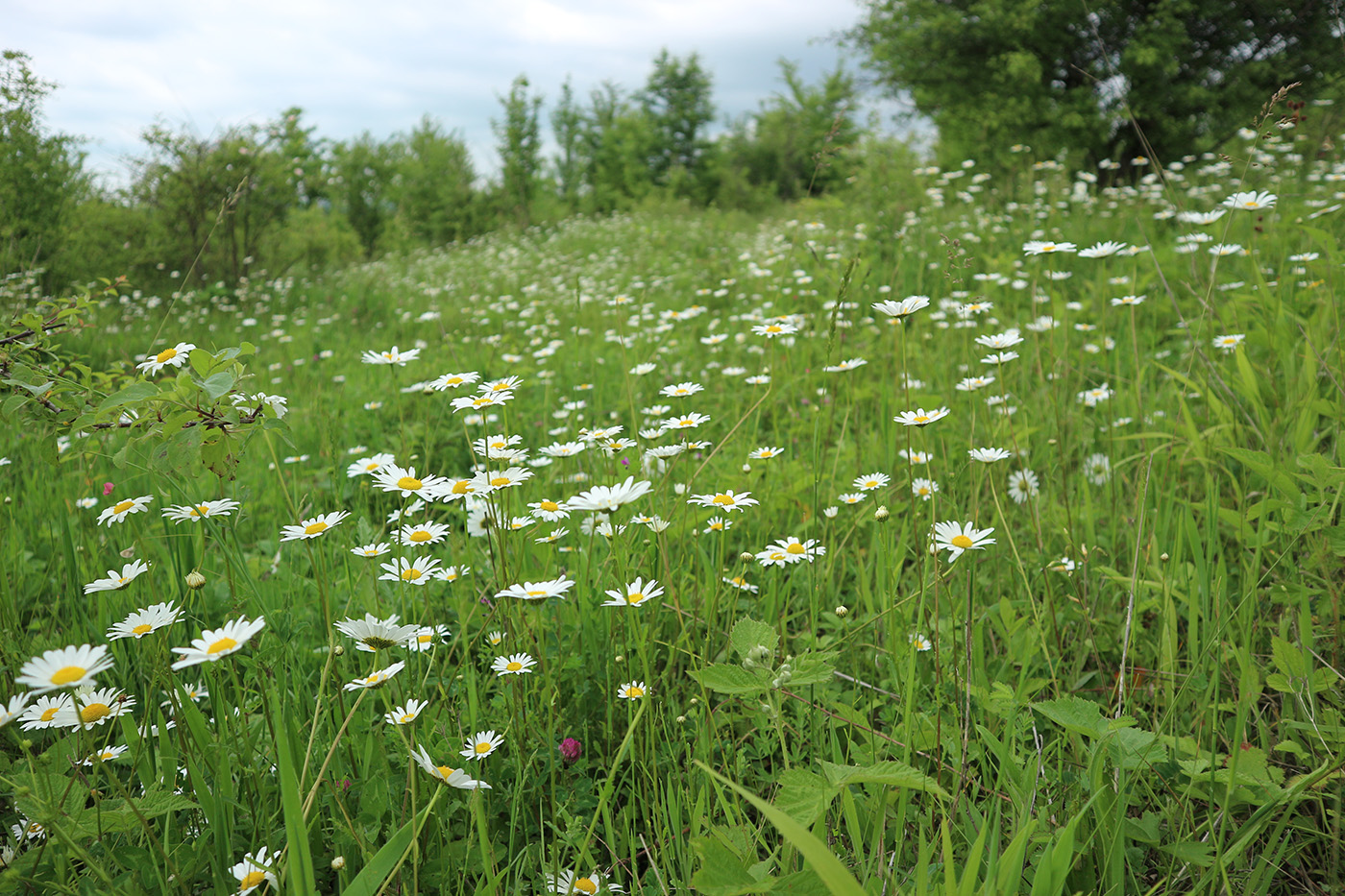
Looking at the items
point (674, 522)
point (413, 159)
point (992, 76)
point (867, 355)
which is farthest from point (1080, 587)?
point (413, 159)

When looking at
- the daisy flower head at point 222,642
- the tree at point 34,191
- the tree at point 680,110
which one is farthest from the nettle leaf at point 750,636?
the tree at point 680,110

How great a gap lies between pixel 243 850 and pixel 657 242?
852 cm

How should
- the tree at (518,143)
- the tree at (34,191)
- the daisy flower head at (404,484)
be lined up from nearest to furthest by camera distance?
the daisy flower head at (404,484) < the tree at (34,191) < the tree at (518,143)

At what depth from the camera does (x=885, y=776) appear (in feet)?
2.80

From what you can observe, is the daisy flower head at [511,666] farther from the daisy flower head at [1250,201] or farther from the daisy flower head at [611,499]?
the daisy flower head at [1250,201]

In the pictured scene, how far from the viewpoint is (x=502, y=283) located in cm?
762

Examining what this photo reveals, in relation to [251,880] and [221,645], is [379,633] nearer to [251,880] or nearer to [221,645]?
[221,645]

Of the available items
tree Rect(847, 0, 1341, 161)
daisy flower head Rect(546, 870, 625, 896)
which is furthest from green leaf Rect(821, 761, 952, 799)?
tree Rect(847, 0, 1341, 161)

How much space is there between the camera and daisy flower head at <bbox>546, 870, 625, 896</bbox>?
0.98m

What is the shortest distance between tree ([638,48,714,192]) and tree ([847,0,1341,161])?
1567 cm

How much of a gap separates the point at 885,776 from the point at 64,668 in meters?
0.92

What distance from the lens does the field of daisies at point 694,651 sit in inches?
39.6

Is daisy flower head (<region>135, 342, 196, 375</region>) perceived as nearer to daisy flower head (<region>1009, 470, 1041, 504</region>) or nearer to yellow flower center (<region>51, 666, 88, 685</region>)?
yellow flower center (<region>51, 666, 88, 685</region>)

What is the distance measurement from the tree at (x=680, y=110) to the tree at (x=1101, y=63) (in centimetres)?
1567
